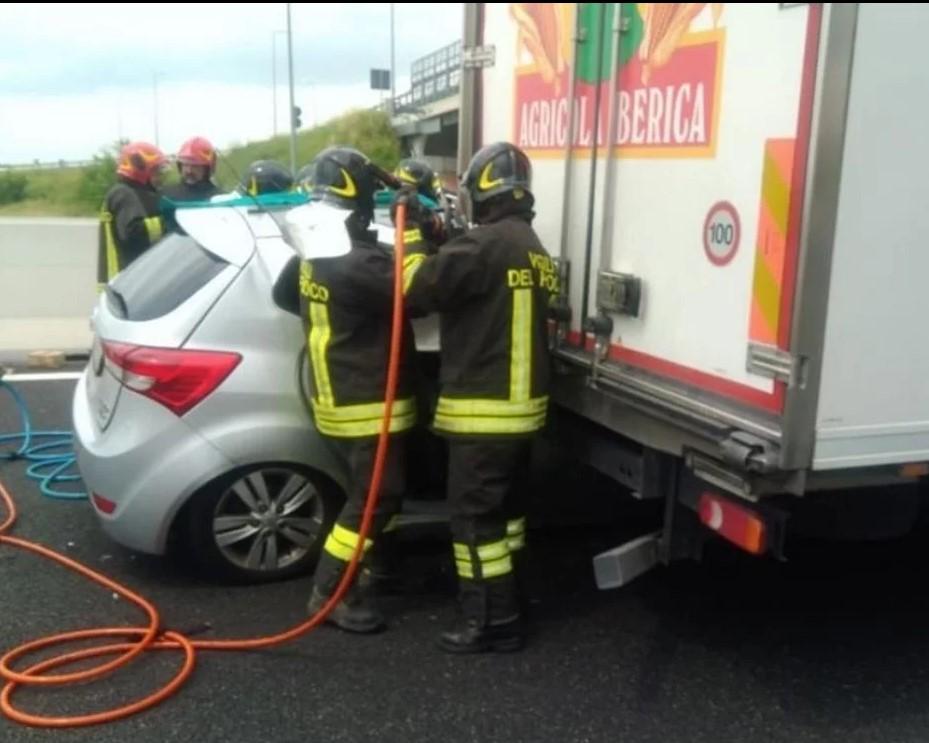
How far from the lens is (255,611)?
4191 millimetres

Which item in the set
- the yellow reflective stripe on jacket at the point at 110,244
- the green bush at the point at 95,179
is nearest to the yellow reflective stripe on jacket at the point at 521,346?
the yellow reflective stripe on jacket at the point at 110,244

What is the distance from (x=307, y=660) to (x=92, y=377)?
1587mm

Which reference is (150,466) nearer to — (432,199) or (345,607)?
(345,607)

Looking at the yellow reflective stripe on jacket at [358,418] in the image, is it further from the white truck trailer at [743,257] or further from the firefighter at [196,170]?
the firefighter at [196,170]

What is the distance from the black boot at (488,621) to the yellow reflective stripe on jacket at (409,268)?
3.58 feet

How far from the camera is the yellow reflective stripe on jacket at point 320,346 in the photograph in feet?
12.9

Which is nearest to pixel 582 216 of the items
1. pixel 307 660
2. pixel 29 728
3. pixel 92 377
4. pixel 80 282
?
pixel 307 660

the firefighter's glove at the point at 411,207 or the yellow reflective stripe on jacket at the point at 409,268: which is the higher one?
the firefighter's glove at the point at 411,207

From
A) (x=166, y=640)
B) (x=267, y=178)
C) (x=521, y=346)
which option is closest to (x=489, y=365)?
(x=521, y=346)

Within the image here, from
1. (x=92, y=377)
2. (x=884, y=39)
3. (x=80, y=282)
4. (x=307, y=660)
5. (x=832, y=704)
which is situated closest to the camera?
(x=884, y=39)

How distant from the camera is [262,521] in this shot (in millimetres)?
4320

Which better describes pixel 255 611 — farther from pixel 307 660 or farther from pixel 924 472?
pixel 924 472

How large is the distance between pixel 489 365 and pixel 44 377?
229 inches

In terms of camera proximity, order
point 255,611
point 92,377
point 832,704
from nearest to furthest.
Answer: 1. point 832,704
2. point 255,611
3. point 92,377
